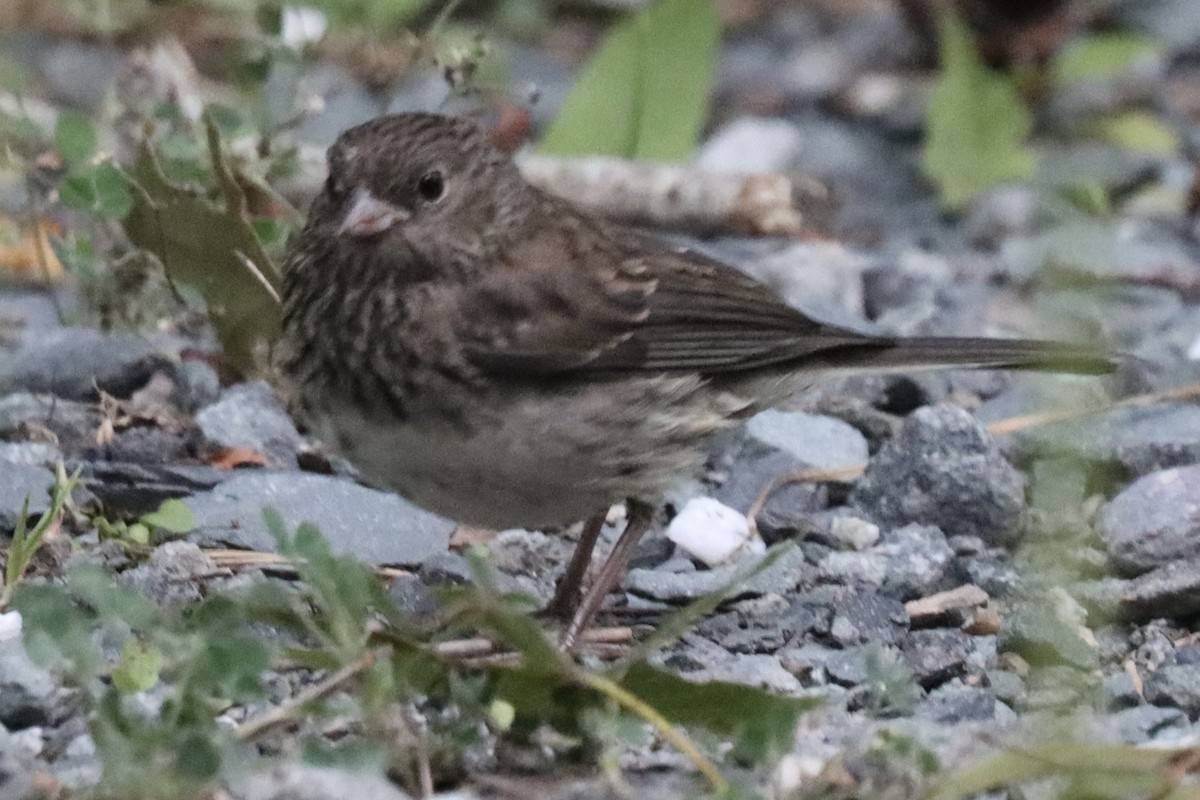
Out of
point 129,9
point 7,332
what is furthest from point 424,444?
point 129,9

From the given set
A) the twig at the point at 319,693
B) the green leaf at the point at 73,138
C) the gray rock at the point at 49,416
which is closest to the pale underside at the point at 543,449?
the twig at the point at 319,693

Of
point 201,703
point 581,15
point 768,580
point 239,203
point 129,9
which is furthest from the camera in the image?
point 581,15

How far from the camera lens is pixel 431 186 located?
11.3 feet

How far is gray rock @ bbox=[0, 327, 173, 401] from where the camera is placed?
4180 mm

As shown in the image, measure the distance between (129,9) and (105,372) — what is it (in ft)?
9.09

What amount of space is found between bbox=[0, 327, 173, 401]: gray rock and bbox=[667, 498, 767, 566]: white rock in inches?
45.4

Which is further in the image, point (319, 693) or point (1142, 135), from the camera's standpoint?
point (1142, 135)

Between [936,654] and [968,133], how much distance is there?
10.9 feet

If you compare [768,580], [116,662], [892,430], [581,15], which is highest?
[581,15]

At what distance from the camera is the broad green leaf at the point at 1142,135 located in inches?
260

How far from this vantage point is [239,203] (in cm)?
416

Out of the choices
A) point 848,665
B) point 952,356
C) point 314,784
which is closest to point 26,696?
point 314,784

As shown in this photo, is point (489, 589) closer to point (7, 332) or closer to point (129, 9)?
point (7, 332)

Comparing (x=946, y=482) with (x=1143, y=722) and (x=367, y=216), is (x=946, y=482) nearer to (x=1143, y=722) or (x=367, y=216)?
(x=1143, y=722)
